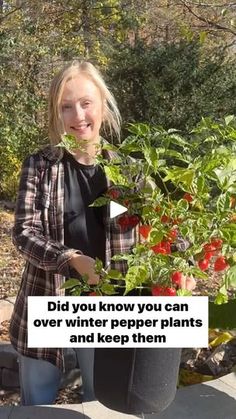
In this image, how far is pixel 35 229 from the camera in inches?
65.5

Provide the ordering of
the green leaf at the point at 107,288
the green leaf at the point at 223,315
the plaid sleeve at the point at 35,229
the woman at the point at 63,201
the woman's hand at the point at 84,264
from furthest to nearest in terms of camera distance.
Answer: the woman at the point at 63,201 < the plaid sleeve at the point at 35,229 < the green leaf at the point at 223,315 < the woman's hand at the point at 84,264 < the green leaf at the point at 107,288

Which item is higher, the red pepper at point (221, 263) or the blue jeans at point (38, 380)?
the red pepper at point (221, 263)

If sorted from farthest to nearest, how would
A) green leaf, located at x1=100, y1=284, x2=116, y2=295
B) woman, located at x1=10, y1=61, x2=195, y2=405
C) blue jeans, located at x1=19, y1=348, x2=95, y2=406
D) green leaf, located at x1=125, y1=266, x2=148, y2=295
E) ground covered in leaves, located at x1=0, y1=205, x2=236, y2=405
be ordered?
ground covered in leaves, located at x1=0, y1=205, x2=236, y2=405, blue jeans, located at x1=19, y1=348, x2=95, y2=406, woman, located at x1=10, y1=61, x2=195, y2=405, green leaf, located at x1=100, y1=284, x2=116, y2=295, green leaf, located at x1=125, y1=266, x2=148, y2=295

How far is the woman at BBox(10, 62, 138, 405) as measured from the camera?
1.72 metres

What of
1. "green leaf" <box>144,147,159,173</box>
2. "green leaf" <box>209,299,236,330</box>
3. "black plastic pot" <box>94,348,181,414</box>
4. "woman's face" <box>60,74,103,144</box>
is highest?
"woman's face" <box>60,74,103,144</box>

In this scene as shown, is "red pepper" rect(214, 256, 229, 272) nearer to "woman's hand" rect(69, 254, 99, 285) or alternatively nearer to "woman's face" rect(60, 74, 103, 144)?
"woman's hand" rect(69, 254, 99, 285)

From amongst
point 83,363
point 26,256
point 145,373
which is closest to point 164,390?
point 145,373

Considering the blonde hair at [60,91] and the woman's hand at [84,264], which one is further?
the blonde hair at [60,91]

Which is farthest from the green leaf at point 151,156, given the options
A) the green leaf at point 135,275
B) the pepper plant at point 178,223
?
the green leaf at point 135,275

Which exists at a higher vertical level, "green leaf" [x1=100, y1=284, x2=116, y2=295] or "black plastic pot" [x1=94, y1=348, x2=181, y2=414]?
"green leaf" [x1=100, y1=284, x2=116, y2=295]

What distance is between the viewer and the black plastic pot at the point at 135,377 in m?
1.19

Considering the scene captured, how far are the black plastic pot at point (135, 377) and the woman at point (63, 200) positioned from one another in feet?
1.62
